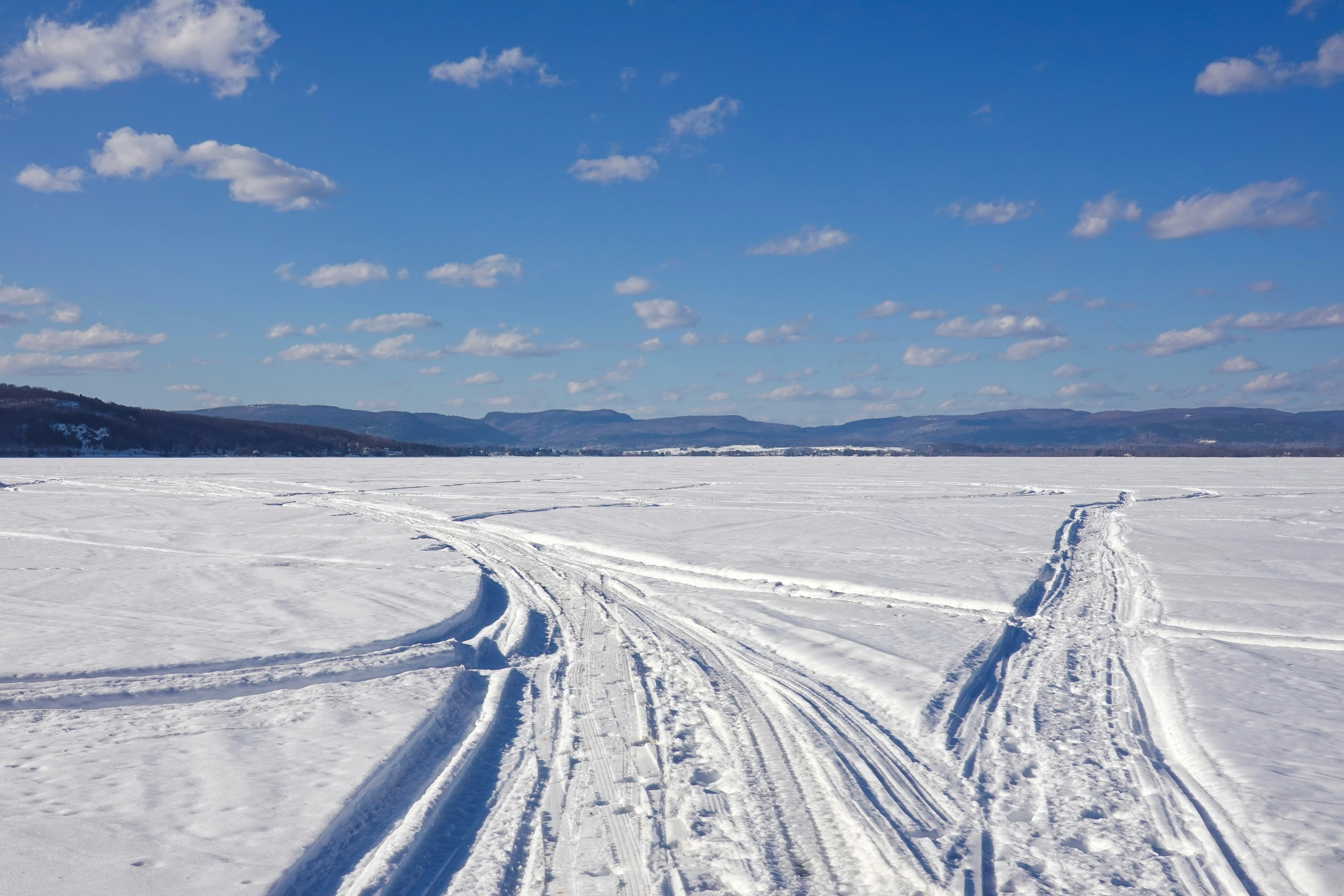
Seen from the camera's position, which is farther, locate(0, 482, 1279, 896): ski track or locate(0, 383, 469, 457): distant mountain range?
locate(0, 383, 469, 457): distant mountain range

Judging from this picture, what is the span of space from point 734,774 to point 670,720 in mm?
893

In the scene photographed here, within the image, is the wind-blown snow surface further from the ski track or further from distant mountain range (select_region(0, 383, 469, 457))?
distant mountain range (select_region(0, 383, 469, 457))

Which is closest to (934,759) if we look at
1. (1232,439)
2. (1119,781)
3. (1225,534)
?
(1119,781)

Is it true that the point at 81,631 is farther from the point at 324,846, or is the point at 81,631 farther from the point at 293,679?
the point at 324,846

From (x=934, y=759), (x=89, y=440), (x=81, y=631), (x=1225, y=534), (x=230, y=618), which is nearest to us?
(x=934, y=759)

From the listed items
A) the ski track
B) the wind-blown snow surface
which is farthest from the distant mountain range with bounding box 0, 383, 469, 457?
the ski track

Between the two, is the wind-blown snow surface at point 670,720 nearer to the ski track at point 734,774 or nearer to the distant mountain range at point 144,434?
the ski track at point 734,774

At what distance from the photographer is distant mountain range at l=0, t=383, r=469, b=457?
8062 cm

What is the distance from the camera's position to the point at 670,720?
16.6 feet

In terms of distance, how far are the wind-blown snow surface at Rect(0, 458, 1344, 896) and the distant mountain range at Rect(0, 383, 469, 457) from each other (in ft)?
258

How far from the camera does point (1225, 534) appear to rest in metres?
14.8

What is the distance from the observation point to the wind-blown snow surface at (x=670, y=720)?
3.36m

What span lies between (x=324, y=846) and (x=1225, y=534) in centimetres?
1608

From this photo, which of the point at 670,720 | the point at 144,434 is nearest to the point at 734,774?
the point at 670,720
